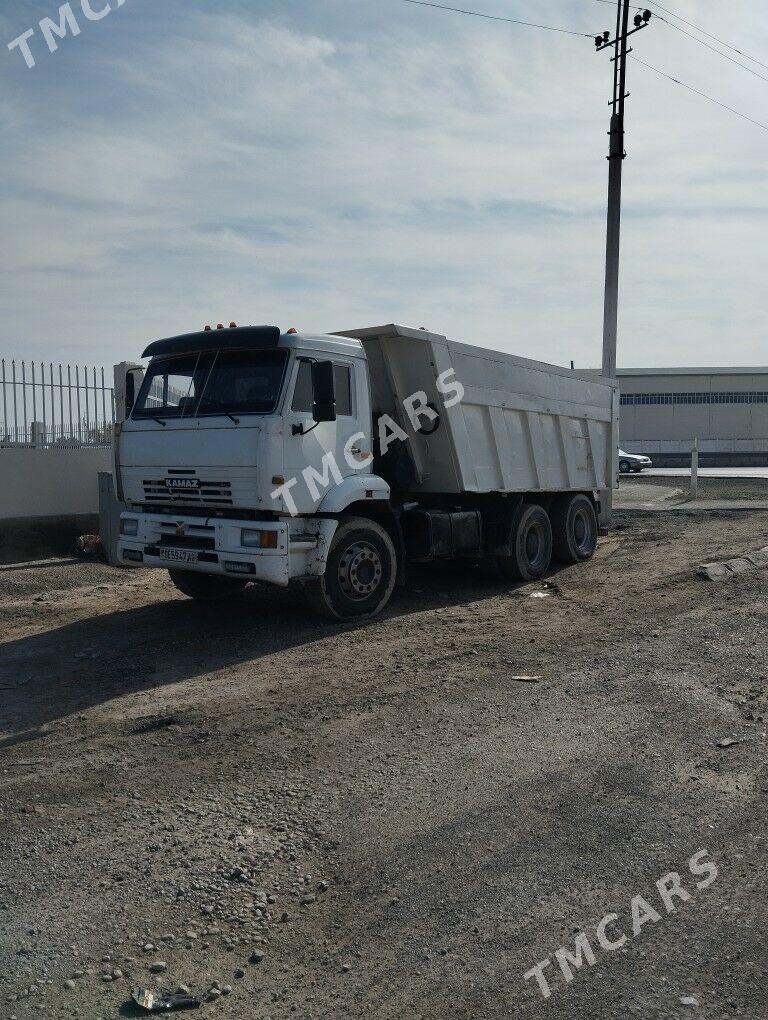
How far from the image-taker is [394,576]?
29.3ft

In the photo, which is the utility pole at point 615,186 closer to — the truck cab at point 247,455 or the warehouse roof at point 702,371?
the truck cab at point 247,455

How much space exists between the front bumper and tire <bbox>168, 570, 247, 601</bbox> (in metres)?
1.09

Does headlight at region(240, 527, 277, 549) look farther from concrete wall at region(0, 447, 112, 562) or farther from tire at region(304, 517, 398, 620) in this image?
concrete wall at region(0, 447, 112, 562)

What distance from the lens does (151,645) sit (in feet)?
25.9

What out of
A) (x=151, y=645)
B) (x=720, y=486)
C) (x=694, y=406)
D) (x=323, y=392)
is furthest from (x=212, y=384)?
(x=694, y=406)

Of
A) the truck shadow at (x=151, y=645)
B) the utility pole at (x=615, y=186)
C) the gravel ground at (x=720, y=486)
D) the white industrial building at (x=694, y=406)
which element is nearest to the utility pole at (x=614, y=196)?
the utility pole at (x=615, y=186)

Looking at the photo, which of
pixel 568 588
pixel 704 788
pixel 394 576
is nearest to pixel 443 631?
pixel 394 576

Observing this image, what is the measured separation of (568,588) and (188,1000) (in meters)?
8.19

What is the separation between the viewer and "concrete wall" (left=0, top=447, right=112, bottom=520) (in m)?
12.3

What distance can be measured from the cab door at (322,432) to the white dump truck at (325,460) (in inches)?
0.6

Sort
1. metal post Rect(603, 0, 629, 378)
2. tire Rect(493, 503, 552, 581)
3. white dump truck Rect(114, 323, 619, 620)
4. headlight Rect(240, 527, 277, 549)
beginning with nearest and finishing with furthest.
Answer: headlight Rect(240, 527, 277, 549) < white dump truck Rect(114, 323, 619, 620) < tire Rect(493, 503, 552, 581) < metal post Rect(603, 0, 629, 378)

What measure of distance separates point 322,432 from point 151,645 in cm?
246

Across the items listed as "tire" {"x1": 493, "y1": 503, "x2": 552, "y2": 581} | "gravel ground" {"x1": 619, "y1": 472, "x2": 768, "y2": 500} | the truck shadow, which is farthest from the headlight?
"gravel ground" {"x1": 619, "y1": 472, "x2": 768, "y2": 500}

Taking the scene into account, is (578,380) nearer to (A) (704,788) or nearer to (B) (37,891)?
(A) (704,788)
